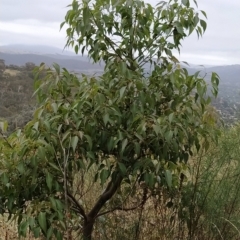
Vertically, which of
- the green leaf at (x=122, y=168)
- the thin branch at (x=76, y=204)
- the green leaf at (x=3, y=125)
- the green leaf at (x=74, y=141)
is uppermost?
the green leaf at (x=3, y=125)

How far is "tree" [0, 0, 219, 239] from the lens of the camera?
1.96 m

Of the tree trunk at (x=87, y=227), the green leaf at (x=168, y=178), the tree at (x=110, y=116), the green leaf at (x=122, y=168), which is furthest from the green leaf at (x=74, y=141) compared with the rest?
the tree trunk at (x=87, y=227)

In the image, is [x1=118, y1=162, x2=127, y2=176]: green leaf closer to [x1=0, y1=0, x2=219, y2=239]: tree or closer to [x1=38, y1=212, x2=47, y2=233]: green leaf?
[x1=0, y1=0, x2=219, y2=239]: tree

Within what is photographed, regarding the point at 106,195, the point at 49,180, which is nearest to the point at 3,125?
the point at 49,180

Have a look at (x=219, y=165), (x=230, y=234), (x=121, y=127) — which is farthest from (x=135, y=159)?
(x=230, y=234)

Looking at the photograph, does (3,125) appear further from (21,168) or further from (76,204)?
(76,204)

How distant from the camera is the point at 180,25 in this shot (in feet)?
7.24

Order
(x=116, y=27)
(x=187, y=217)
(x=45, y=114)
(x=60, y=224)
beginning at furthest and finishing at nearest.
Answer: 1. (x=187, y=217)
2. (x=116, y=27)
3. (x=45, y=114)
4. (x=60, y=224)

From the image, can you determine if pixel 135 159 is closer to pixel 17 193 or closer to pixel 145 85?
pixel 145 85

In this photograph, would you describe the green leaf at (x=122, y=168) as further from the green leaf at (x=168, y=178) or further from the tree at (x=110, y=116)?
the green leaf at (x=168, y=178)

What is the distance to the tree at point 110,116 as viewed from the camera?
196 cm

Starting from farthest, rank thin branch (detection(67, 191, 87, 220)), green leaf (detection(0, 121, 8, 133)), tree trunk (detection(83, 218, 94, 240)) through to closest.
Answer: tree trunk (detection(83, 218, 94, 240)), thin branch (detection(67, 191, 87, 220)), green leaf (detection(0, 121, 8, 133))

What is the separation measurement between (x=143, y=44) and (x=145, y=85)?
1.15 ft

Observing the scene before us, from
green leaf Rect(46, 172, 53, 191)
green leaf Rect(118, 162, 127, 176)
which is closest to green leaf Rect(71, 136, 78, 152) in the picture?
green leaf Rect(46, 172, 53, 191)
